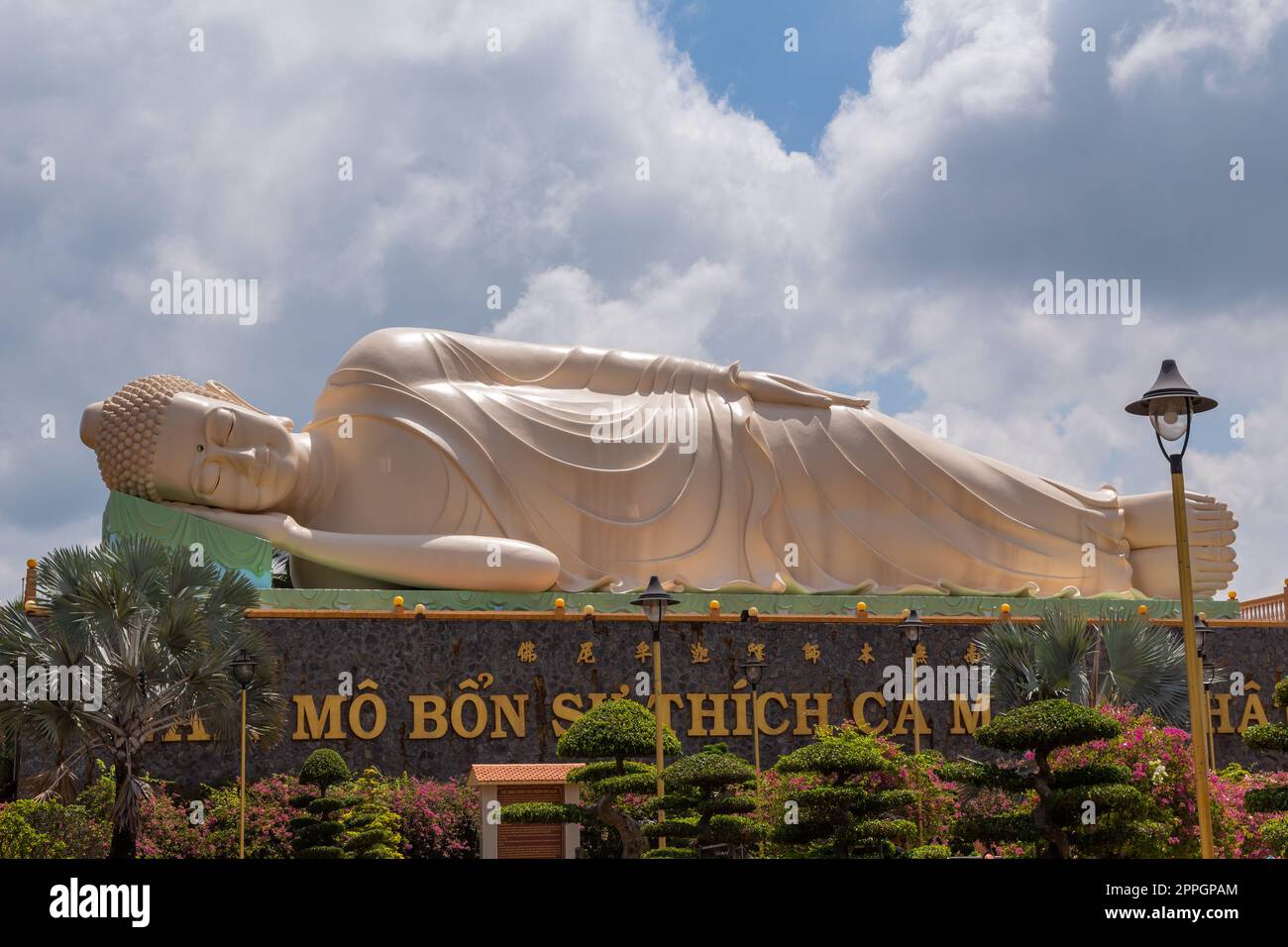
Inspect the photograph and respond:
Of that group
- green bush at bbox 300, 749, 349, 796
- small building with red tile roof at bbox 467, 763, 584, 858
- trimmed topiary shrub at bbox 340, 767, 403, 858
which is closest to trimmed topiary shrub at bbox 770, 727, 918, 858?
small building with red tile roof at bbox 467, 763, 584, 858

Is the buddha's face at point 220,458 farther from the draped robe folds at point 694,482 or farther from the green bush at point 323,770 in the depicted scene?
the green bush at point 323,770

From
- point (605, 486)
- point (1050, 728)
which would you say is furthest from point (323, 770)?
point (1050, 728)

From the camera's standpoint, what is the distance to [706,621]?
15695mm

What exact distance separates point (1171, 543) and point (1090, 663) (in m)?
4.31

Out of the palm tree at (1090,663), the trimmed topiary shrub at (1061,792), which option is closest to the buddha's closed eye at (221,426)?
the palm tree at (1090,663)

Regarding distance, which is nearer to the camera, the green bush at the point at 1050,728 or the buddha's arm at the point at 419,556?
Result: the green bush at the point at 1050,728

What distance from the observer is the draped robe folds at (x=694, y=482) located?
16.7 metres

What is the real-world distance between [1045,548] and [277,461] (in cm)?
889

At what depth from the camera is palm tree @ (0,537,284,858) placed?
37.8ft

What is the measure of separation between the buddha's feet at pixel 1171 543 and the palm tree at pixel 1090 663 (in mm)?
2494

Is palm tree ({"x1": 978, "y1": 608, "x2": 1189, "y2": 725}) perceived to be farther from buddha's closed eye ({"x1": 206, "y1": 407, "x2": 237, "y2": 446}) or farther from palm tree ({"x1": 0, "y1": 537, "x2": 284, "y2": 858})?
buddha's closed eye ({"x1": 206, "y1": 407, "x2": 237, "y2": 446})

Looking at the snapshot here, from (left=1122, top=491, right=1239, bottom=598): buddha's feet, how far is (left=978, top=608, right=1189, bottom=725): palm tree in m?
2.49
